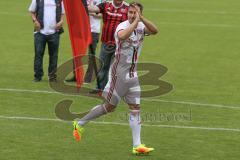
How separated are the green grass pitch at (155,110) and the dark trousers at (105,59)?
73cm

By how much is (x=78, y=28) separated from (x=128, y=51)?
3001 mm

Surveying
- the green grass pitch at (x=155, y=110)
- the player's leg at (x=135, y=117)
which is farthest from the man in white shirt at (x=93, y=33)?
the player's leg at (x=135, y=117)

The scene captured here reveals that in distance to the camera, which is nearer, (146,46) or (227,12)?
(146,46)

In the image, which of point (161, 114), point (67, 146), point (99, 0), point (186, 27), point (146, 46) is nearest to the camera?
point (67, 146)

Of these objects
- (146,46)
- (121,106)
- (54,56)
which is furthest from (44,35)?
(146,46)

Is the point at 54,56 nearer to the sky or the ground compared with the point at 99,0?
nearer to the ground

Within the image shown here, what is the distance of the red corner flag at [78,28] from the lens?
14109 millimetres

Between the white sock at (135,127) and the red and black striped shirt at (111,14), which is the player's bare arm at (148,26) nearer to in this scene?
the white sock at (135,127)

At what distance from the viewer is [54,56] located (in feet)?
60.7

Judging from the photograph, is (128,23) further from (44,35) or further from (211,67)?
(211,67)

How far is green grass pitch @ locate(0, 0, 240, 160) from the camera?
11.9 metres

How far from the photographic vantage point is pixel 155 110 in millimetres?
15281

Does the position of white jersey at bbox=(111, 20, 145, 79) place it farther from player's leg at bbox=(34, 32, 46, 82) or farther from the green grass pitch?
player's leg at bbox=(34, 32, 46, 82)

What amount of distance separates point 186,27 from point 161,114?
17.1 metres
